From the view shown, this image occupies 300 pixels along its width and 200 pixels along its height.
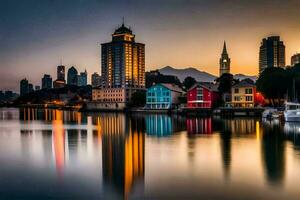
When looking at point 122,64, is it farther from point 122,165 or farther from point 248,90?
point 122,165

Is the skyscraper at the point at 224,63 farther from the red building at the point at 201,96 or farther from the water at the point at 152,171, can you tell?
the water at the point at 152,171

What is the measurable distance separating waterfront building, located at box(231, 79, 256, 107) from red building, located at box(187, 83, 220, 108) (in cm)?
436

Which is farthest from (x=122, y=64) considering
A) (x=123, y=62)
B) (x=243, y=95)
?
(x=243, y=95)

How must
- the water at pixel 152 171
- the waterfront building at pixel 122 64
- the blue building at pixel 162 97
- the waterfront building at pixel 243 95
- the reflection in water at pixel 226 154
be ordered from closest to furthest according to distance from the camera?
the water at pixel 152 171 < the reflection in water at pixel 226 154 < the waterfront building at pixel 243 95 < the blue building at pixel 162 97 < the waterfront building at pixel 122 64

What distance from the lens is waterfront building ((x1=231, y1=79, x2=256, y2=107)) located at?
7794cm

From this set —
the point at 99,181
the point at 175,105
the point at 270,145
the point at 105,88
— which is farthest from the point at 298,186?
the point at 105,88

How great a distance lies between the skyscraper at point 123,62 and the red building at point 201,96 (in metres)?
65.0

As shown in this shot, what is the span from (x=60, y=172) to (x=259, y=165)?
9161 mm

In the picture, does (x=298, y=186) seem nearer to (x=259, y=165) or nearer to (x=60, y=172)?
(x=259, y=165)

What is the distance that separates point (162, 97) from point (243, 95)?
71.2 feet

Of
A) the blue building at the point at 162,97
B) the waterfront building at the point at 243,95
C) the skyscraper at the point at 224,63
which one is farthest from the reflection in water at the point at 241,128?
the skyscraper at the point at 224,63

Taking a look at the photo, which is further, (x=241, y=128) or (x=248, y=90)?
(x=248, y=90)

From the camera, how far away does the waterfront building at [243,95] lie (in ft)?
256

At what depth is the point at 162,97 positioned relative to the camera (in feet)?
307
